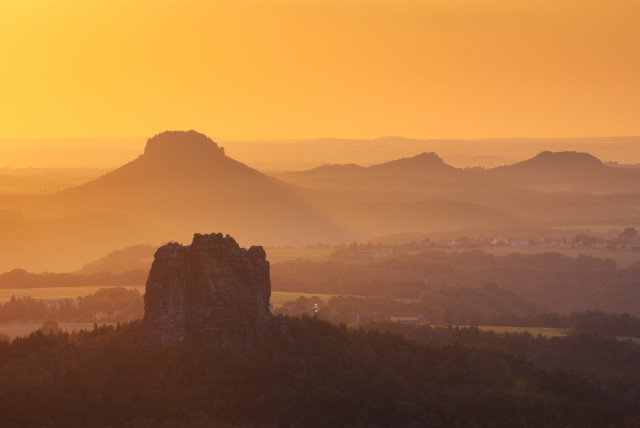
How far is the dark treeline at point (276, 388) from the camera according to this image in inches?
3903

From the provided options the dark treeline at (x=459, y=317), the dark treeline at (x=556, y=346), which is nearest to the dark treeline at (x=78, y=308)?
the dark treeline at (x=459, y=317)

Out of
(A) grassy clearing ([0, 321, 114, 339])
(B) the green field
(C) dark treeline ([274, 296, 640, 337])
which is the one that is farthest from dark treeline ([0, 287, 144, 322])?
(B) the green field

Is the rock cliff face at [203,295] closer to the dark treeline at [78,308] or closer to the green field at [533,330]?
the dark treeline at [78,308]

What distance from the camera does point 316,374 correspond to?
108 metres

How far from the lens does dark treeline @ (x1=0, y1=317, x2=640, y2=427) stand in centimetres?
9912

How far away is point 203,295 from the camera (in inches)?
4242

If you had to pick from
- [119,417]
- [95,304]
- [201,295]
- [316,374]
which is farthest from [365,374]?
[95,304]

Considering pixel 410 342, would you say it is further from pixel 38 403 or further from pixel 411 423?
pixel 38 403

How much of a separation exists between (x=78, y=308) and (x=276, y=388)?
238 feet

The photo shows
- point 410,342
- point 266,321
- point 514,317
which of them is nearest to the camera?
point 266,321

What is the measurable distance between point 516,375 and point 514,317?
71412mm

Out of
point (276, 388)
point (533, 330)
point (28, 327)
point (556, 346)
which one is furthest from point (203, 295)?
point (533, 330)

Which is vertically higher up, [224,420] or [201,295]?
[201,295]

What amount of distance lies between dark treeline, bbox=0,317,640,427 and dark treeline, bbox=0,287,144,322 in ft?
160
